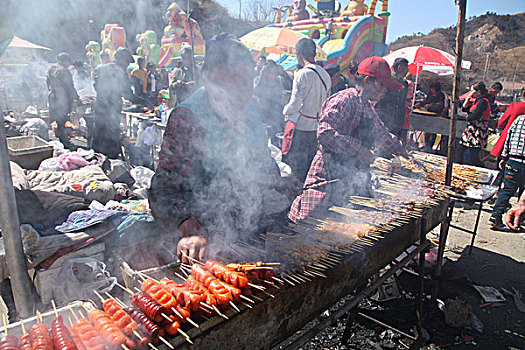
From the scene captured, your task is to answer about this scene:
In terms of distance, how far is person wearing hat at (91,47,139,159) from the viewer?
Answer: 23.5ft

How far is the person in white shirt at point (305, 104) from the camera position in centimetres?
566

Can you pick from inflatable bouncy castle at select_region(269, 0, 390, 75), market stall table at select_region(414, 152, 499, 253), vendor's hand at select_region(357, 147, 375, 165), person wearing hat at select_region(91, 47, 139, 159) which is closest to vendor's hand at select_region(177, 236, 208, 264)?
vendor's hand at select_region(357, 147, 375, 165)

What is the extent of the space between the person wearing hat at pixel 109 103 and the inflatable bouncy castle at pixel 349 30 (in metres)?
8.47

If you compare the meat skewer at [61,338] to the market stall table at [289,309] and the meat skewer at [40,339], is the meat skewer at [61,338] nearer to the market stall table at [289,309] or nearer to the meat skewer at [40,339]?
the meat skewer at [40,339]

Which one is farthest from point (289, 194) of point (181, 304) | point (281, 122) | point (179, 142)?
point (281, 122)

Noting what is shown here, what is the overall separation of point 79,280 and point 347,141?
310 centimetres

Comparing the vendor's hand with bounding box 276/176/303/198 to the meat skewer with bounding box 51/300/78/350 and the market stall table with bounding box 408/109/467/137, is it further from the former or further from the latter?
the market stall table with bounding box 408/109/467/137

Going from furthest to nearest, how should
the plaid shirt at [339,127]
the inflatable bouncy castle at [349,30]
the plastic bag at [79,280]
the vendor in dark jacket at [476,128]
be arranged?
the inflatable bouncy castle at [349,30] → the vendor in dark jacket at [476,128] → the plaid shirt at [339,127] → the plastic bag at [79,280]

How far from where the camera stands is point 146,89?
10984 millimetres

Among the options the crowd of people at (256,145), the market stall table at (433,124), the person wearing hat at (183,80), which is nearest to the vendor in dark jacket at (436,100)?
the market stall table at (433,124)

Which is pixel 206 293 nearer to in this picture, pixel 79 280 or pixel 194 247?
pixel 194 247

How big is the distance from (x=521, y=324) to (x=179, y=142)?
15.5ft

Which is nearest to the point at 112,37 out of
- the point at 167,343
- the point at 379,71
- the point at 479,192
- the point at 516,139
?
the point at 379,71

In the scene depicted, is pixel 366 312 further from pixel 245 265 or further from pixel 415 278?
pixel 245 265
